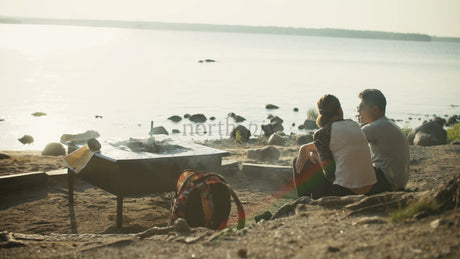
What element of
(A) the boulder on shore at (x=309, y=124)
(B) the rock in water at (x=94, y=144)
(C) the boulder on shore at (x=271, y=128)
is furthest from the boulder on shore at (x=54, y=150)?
(A) the boulder on shore at (x=309, y=124)

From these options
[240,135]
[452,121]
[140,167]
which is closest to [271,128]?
[240,135]

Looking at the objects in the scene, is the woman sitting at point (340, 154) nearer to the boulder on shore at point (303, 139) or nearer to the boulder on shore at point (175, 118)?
the boulder on shore at point (303, 139)

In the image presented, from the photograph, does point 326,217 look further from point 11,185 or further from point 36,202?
point 11,185

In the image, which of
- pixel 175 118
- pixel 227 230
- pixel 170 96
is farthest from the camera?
pixel 170 96

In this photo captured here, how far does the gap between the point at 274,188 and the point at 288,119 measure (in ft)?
41.1

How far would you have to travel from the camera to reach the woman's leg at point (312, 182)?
18.8 feet

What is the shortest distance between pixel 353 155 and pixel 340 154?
133 millimetres

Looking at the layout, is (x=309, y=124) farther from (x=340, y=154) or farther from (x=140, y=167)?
(x=340, y=154)

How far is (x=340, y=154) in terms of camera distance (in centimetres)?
541

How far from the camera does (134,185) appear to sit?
20.4 ft

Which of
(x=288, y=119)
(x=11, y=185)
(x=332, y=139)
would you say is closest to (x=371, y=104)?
(x=332, y=139)

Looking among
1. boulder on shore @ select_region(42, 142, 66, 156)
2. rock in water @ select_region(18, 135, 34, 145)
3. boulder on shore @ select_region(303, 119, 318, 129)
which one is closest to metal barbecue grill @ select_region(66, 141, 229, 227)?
boulder on shore @ select_region(42, 142, 66, 156)

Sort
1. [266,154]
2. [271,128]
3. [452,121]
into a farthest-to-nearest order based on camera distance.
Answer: [452,121] < [271,128] < [266,154]

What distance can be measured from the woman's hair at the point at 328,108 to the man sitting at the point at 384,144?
0.47 metres
